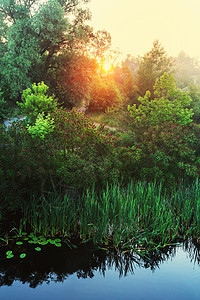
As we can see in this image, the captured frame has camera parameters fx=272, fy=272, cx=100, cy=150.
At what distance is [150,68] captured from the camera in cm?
2253

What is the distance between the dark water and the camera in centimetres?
427

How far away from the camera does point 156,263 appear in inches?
200

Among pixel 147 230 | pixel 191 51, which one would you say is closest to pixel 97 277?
pixel 147 230

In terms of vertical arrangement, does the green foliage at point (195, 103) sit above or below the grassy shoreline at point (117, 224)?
above

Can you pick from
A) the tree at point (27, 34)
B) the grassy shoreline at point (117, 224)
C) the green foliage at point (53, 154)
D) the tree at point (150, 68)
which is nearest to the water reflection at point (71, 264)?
the grassy shoreline at point (117, 224)

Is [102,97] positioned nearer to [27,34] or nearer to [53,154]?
[27,34]

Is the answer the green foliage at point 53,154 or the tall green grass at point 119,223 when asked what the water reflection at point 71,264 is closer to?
the tall green grass at point 119,223

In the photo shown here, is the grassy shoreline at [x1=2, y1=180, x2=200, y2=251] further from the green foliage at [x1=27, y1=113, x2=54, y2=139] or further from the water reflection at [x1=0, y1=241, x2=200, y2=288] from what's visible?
the green foliage at [x1=27, y1=113, x2=54, y2=139]

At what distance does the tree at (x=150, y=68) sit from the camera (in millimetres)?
22203

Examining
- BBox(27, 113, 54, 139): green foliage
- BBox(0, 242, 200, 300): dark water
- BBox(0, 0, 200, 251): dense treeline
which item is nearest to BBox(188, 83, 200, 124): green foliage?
BBox(0, 0, 200, 251): dense treeline

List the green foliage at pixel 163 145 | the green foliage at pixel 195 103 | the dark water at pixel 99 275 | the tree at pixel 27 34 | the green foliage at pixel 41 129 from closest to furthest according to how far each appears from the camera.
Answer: the dark water at pixel 99 275
the green foliage at pixel 41 129
the green foliage at pixel 163 145
the green foliage at pixel 195 103
the tree at pixel 27 34

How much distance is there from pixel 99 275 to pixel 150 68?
20382 mm

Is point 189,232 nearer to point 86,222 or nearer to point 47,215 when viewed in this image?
point 86,222

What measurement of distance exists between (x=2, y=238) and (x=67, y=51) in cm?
2045
